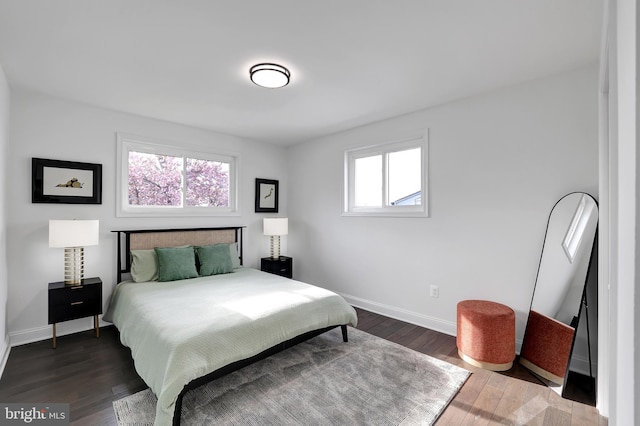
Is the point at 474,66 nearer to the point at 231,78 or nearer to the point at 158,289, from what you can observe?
the point at 231,78

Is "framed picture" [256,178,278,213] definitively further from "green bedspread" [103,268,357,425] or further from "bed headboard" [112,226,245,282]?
"green bedspread" [103,268,357,425]

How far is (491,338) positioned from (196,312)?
2.39 metres

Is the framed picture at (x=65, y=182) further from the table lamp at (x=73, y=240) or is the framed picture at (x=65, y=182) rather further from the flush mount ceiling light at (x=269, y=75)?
the flush mount ceiling light at (x=269, y=75)

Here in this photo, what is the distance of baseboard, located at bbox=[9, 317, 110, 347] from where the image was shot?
2867 millimetres

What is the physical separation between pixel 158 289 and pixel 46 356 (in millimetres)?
1022

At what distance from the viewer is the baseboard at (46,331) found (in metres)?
2.87

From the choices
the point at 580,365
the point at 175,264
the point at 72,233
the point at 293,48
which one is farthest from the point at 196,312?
the point at 580,365

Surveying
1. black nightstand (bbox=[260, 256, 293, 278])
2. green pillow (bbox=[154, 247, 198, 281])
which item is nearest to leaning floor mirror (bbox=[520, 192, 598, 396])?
black nightstand (bbox=[260, 256, 293, 278])

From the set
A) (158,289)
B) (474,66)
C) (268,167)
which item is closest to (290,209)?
(268,167)

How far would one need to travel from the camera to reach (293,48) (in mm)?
2150

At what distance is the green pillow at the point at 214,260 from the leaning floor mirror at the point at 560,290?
3.23m

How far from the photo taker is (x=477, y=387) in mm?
2236

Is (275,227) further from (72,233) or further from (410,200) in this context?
(72,233)

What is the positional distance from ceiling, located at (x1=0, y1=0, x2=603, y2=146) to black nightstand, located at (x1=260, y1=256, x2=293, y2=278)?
2.28 metres
